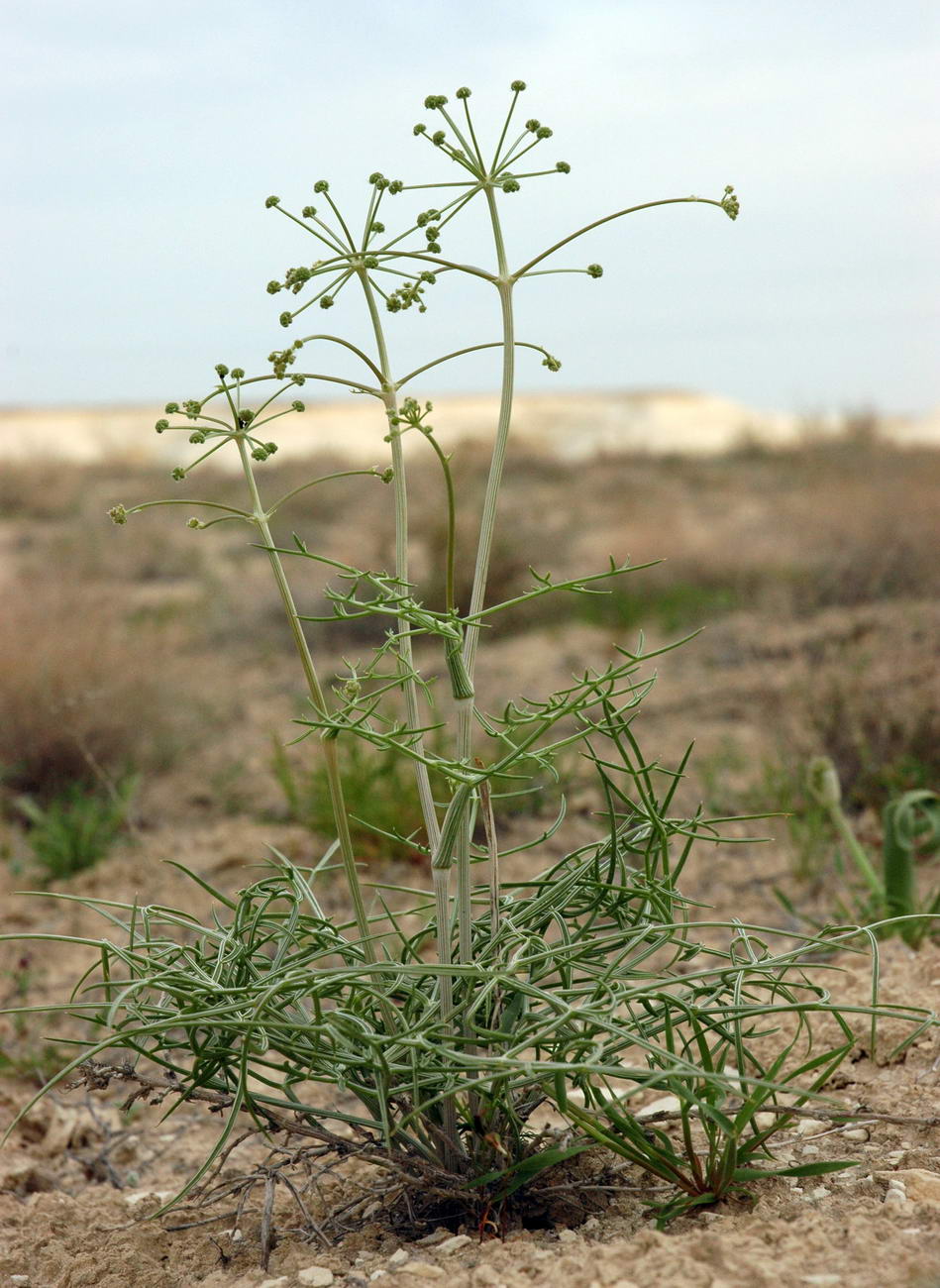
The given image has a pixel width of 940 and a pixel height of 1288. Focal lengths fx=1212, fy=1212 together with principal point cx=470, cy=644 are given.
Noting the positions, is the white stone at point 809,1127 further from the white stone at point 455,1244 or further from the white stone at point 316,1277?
the white stone at point 316,1277

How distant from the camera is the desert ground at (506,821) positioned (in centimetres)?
147

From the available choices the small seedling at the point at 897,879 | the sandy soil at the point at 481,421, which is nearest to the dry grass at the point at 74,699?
the small seedling at the point at 897,879

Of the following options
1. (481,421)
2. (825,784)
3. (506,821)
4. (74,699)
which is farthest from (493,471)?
(481,421)

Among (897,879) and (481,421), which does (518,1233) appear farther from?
(481,421)

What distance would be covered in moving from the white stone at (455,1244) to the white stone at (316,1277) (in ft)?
0.44

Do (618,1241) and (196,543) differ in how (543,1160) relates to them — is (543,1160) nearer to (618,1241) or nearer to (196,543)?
(618,1241)

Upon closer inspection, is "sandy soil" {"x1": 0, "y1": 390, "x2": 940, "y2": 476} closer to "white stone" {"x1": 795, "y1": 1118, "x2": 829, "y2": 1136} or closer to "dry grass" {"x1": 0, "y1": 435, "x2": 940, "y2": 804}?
"dry grass" {"x1": 0, "y1": 435, "x2": 940, "y2": 804}

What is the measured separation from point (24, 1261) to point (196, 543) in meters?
10.4

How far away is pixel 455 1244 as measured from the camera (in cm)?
146

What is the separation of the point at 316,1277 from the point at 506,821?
2.66m

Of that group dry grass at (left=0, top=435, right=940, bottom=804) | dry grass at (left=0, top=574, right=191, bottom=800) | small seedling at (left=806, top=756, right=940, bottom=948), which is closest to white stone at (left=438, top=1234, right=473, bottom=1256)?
small seedling at (left=806, top=756, right=940, bottom=948)

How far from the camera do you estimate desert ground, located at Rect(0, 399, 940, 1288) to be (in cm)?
147

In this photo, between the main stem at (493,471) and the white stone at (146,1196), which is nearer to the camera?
the main stem at (493,471)

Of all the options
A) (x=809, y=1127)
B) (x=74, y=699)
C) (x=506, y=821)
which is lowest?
(x=506, y=821)
